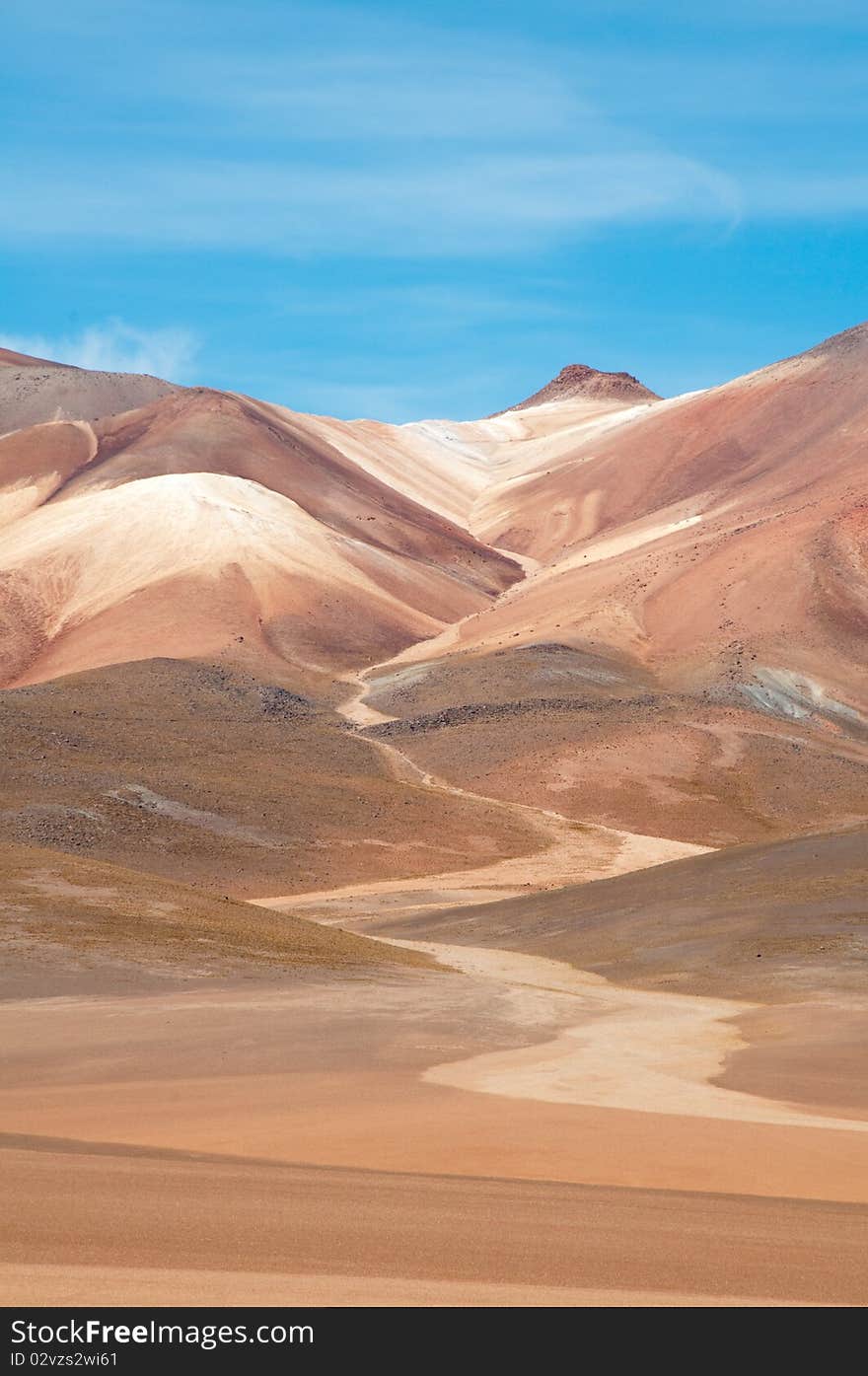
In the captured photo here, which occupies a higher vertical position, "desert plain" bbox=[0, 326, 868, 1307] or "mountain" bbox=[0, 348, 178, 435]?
"mountain" bbox=[0, 348, 178, 435]

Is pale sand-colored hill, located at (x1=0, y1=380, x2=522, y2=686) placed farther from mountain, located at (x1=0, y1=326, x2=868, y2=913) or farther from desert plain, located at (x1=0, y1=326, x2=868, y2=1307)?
desert plain, located at (x1=0, y1=326, x2=868, y2=1307)

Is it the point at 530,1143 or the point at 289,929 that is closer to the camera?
the point at 530,1143

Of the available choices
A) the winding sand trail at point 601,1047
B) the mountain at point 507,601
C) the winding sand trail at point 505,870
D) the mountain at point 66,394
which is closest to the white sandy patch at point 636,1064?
the winding sand trail at point 601,1047

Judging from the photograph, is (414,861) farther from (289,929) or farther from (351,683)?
(351,683)

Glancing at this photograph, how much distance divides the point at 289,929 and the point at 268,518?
334 feet

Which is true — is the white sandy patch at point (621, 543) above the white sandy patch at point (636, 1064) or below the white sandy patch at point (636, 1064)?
above

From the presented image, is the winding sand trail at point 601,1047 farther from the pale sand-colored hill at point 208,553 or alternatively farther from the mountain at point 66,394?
the mountain at point 66,394

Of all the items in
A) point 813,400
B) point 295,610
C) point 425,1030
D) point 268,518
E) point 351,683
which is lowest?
point 425,1030

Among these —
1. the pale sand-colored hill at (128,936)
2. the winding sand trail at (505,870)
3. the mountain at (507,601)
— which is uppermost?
the mountain at (507,601)

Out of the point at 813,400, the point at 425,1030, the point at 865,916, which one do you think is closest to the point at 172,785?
the point at 865,916

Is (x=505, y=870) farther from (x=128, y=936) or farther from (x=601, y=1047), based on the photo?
(x=601, y=1047)

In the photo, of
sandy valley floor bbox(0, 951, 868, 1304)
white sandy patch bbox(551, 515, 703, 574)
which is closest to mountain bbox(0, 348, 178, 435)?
white sandy patch bbox(551, 515, 703, 574)

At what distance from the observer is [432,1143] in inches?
494
